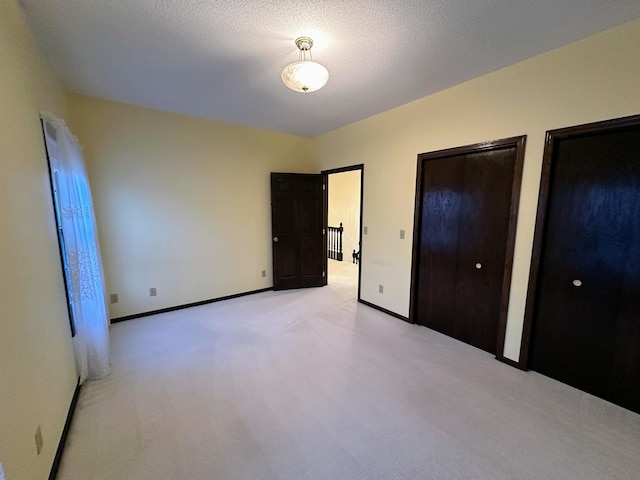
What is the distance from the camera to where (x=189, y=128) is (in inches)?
137

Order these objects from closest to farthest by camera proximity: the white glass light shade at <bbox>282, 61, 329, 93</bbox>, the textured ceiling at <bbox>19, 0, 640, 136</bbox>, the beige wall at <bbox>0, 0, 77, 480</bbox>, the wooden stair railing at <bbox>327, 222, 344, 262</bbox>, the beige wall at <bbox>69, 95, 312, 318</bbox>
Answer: the beige wall at <bbox>0, 0, 77, 480</bbox> < the textured ceiling at <bbox>19, 0, 640, 136</bbox> < the white glass light shade at <bbox>282, 61, 329, 93</bbox> < the beige wall at <bbox>69, 95, 312, 318</bbox> < the wooden stair railing at <bbox>327, 222, 344, 262</bbox>

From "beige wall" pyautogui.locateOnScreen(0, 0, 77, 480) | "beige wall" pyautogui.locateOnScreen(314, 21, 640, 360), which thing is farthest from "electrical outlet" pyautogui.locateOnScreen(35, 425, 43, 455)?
"beige wall" pyautogui.locateOnScreen(314, 21, 640, 360)

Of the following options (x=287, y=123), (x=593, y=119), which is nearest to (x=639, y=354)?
(x=593, y=119)

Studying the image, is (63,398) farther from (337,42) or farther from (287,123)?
(287,123)

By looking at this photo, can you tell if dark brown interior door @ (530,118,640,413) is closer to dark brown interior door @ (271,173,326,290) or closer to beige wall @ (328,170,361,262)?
dark brown interior door @ (271,173,326,290)

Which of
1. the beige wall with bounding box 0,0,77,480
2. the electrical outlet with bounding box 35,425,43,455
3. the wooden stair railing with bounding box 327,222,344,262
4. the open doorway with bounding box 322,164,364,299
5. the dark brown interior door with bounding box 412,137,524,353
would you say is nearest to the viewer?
the beige wall with bounding box 0,0,77,480

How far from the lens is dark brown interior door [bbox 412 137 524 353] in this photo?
241cm

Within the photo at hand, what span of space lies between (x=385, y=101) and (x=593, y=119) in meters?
1.78

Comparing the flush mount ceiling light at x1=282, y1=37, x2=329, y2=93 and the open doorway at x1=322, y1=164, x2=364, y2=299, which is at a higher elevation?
the flush mount ceiling light at x1=282, y1=37, x2=329, y2=93

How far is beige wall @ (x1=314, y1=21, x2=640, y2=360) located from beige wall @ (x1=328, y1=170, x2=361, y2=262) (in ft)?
10.4

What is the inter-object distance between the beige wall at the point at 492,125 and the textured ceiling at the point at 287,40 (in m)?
0.14

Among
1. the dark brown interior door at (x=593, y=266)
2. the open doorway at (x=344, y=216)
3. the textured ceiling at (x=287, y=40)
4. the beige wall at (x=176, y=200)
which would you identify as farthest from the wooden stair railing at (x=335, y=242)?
the dark brown interior door at (x=593, y=266)

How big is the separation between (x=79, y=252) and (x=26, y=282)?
2.68ft

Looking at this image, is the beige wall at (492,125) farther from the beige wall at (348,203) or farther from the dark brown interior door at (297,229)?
the beige wall at (348,203)
